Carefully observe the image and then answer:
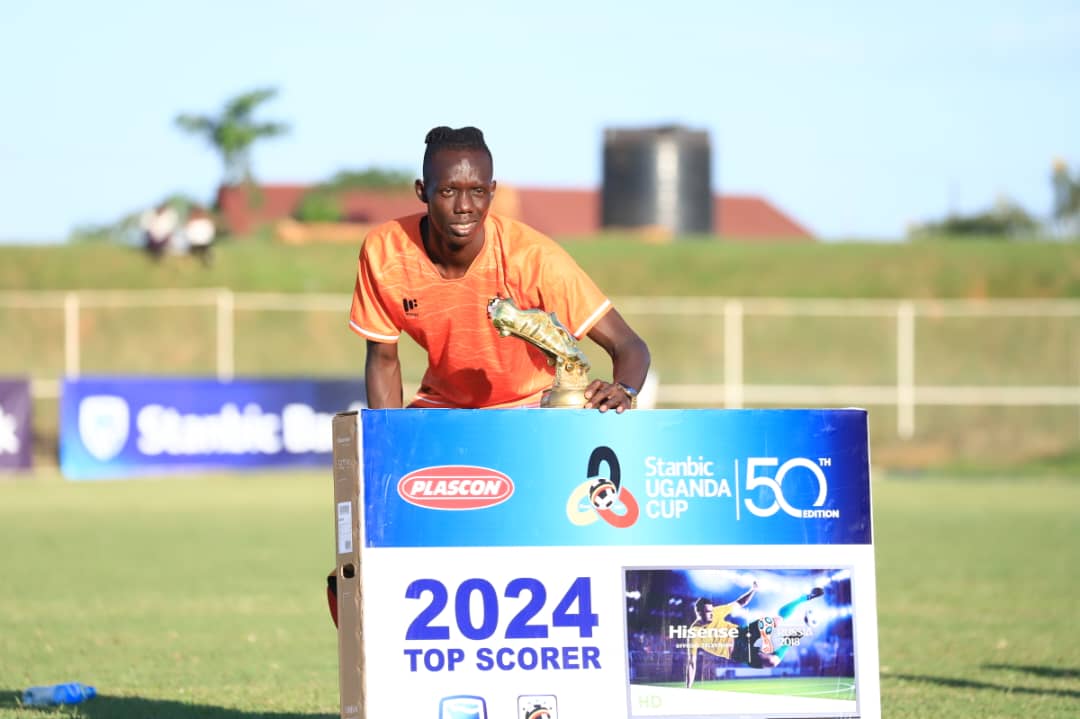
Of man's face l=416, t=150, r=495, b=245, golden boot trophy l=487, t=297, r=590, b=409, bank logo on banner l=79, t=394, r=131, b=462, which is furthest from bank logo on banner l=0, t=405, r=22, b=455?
golden boot trophy l=487, t=297, r=590, b=409

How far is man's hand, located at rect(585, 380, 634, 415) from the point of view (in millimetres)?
5070

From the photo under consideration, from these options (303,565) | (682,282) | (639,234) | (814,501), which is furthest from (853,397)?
(814,501)

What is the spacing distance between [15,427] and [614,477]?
19.5 metres

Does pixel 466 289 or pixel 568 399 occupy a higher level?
pixel 466 289

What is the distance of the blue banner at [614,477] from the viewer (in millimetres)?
4969

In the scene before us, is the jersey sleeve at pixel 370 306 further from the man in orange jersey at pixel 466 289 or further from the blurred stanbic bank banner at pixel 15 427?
the blurred stanbic bank banner at pixel 15 427

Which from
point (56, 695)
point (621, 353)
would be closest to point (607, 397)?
point (621, 353)

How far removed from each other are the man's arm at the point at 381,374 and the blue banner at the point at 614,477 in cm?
104

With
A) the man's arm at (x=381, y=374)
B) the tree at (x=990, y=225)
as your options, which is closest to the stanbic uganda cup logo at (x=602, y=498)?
the man's arm at (x=381, y=374)

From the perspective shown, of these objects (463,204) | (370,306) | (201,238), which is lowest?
(370,306)

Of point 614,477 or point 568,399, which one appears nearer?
point 614,477

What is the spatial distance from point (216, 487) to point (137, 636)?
40.9ft

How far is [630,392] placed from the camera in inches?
208

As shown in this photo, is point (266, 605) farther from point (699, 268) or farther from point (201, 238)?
point (699, 268)
